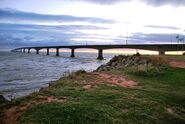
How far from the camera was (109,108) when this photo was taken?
34.1 ft

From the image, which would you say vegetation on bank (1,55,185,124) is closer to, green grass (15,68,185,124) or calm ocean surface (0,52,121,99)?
green grass (15,68,185,124)

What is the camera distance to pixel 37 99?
11.4 meters

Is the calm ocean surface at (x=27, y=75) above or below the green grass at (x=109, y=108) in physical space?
below

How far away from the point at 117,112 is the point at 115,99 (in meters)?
1.73

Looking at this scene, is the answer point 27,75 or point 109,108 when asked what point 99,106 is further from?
point 27,75

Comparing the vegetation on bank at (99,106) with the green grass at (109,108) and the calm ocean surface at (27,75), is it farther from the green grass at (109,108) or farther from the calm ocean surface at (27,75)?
the calm ocean surface at (27,75)

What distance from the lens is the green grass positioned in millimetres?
9180

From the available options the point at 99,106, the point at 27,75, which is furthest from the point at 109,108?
the point at 27,75

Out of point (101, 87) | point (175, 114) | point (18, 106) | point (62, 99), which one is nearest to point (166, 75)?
point (101, 87)

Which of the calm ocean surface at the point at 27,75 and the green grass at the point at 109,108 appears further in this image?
the calm ocean surface at the point at 27,75

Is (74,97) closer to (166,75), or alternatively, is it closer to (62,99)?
(62,99)

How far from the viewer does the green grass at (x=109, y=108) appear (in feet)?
30.1

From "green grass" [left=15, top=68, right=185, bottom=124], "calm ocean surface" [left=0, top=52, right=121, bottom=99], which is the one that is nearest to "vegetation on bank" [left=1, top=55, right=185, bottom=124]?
"green grass" [left=15, top=68, right=185, bottom=124]

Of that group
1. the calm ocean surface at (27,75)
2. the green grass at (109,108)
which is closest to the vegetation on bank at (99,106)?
the green grass at (109,108)
